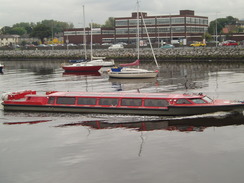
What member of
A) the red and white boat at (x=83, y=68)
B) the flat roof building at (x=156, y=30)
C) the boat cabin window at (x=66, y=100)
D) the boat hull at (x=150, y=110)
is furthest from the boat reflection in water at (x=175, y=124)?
the flat roof building at (x=156, y=30)

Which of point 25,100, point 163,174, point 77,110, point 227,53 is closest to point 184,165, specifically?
point 163,174

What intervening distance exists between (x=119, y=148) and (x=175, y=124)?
801 centimetres

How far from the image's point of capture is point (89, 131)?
33344mm

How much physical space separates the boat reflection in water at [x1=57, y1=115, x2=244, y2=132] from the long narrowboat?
1001mm

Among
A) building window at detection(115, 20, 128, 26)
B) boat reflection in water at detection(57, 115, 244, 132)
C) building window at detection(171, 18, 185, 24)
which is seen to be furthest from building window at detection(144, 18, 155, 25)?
boat reflection in water at detection(57, 115, 244, 132)

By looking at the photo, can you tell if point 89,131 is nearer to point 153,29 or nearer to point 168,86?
point 168,86

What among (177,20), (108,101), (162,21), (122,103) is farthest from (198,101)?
(162,21)

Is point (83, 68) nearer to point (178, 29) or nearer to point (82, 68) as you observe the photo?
point (82, 68)

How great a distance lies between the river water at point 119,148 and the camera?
2358 centimetres

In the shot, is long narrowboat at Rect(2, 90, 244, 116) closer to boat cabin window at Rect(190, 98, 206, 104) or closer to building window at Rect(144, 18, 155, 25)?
boat cabin window at Rect(190, 98, 206, 104)

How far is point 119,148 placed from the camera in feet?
92.7

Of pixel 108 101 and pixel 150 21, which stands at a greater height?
pixel 150 21

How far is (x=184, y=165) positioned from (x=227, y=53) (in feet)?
288

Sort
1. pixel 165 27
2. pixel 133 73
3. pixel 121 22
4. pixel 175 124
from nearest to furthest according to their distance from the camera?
pixel 175 124
pixel 133 73
pixel 165 27
pixel 121 22
